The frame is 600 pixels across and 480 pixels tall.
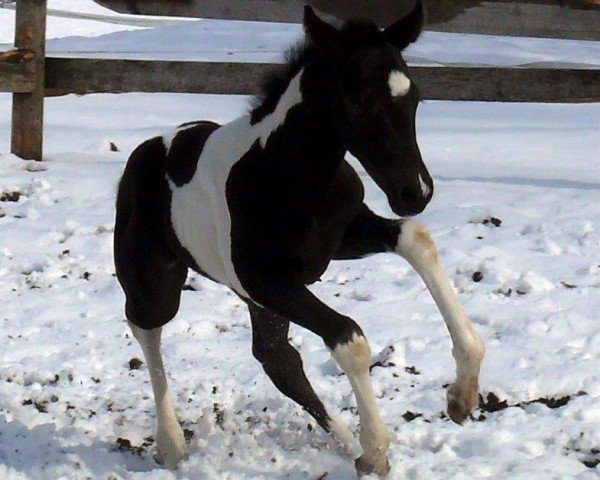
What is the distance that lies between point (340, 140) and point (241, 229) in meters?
0.43

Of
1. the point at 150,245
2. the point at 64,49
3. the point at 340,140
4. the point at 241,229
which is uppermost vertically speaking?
the point at 340,140

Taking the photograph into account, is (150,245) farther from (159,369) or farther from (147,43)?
(147,43)

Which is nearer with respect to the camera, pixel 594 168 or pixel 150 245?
pixel 150 245

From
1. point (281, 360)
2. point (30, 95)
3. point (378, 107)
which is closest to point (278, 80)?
point (378, 107)

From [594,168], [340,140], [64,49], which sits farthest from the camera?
[64,49]

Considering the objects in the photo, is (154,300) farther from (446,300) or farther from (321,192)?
(446,300)

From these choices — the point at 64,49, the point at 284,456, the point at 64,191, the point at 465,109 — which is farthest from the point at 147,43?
the point at 284,456

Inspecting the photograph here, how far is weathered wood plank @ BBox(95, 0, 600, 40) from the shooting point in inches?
297

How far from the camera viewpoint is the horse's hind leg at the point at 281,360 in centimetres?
396

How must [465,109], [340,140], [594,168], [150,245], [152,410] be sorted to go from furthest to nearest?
[465,109] < [594,168] < [152,410] < [150,245] < [340,140]

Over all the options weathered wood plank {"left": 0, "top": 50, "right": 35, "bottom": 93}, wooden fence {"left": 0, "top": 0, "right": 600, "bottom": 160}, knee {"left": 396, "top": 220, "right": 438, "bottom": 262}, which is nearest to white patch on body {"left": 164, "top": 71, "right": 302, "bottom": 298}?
knee {"left": 396, "top": 220, "right": 438, "bottom": 262}

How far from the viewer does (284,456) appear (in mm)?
3867

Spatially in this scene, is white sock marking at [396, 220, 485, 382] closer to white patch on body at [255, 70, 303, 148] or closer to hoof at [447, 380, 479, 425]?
hoof at [447, 380, 479, 425]

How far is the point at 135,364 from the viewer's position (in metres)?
4.71
